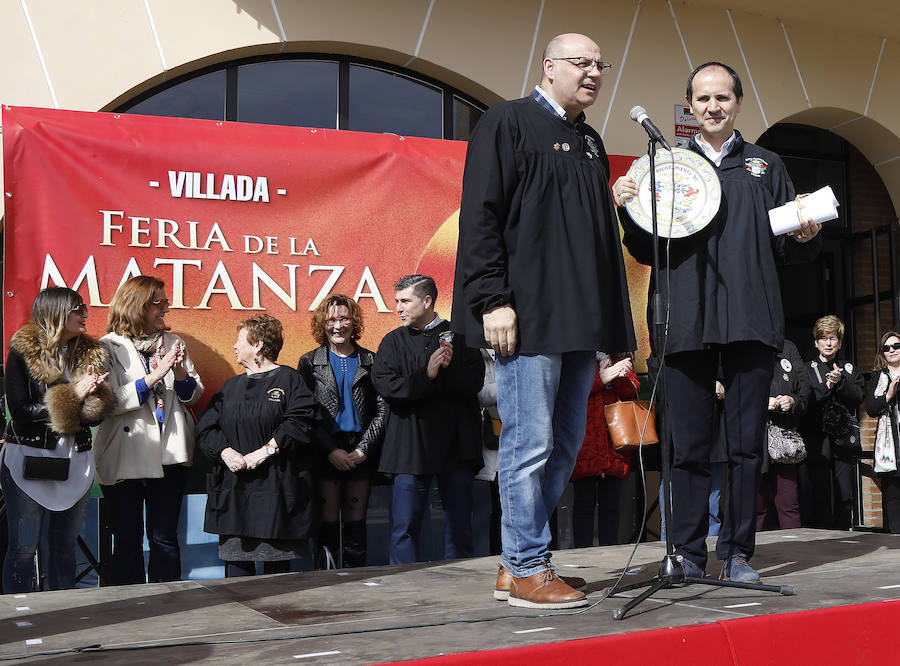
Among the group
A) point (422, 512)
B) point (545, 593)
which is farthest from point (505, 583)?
point (422, 512)

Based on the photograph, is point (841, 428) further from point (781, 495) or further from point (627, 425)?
point (627, 425)

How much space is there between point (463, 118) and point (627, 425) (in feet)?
8.67

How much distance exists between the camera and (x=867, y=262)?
8.45m

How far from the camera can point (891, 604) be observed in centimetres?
272

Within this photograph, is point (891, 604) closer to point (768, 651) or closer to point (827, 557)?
point (768, 651)

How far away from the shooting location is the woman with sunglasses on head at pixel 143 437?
4.70m

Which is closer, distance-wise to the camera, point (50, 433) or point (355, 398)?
point (50, 433)

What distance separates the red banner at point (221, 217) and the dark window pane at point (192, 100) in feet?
2.42

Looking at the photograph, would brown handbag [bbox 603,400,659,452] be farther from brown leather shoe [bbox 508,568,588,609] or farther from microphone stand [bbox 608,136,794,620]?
brown leather shoe [bbox 508,568,588,609]

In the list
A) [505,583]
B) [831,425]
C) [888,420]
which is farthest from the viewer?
[831,425]

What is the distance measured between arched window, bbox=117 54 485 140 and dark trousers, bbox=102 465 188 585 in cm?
252

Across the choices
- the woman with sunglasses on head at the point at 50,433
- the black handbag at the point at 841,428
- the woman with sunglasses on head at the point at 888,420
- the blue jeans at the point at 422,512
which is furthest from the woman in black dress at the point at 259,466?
the woman with sunglasses on head at the point at 888,420

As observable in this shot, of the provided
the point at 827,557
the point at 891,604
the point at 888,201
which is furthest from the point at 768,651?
the point at 888,201

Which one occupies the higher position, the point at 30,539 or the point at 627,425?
the point at 627,425
